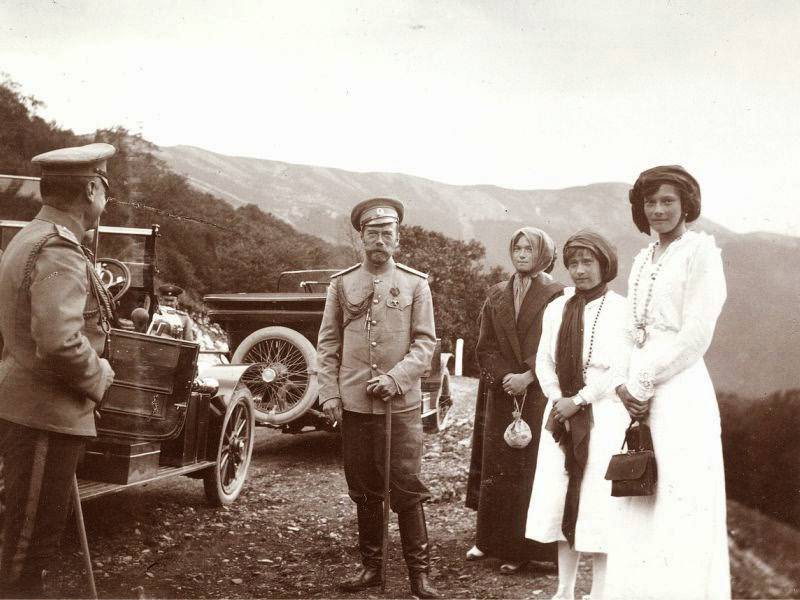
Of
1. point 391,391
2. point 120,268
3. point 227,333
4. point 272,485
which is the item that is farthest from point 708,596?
point 227,333

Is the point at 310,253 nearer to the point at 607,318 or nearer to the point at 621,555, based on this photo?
the point at 607,318

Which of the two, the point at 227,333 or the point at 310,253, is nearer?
the point at 227,333

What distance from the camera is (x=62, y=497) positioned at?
286cm

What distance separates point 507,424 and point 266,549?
193 cm

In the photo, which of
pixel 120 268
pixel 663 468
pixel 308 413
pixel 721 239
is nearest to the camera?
pixel 663 468

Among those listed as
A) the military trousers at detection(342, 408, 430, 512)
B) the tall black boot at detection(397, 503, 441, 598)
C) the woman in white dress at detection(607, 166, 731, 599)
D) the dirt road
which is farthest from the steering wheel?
the woman in white dress at detection(607, 166, 731, 599)

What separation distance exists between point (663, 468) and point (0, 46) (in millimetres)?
5298

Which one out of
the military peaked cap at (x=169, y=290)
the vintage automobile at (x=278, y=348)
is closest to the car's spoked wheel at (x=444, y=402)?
the vintage automobile at (x=278, y=348)

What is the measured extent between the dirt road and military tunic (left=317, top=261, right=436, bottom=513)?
0.64 metres

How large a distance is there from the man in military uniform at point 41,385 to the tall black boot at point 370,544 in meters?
1.80

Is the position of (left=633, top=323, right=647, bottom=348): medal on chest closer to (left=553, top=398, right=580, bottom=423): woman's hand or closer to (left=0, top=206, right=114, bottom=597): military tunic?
(left=553, top=398, right=580, bottom=423): woman's hand

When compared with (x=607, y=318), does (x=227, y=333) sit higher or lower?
lower

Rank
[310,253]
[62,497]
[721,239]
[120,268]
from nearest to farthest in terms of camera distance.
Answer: [62,497], [721,239], [120,268], [310,253]

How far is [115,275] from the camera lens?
19.6 ft
